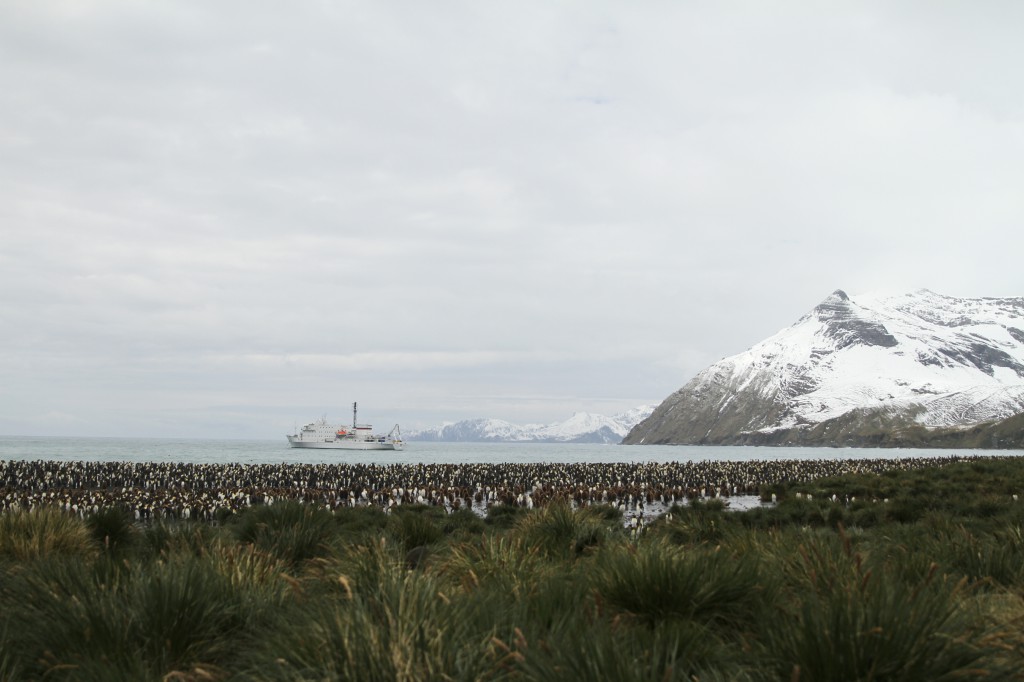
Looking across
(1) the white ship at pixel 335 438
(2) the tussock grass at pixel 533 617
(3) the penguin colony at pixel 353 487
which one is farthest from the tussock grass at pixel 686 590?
(1) the white ship at pixel 335 438

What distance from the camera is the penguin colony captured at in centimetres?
2962

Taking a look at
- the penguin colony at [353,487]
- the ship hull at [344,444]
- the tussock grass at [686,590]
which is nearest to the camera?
the tussock grass at [686,590]

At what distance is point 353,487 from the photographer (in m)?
42.4

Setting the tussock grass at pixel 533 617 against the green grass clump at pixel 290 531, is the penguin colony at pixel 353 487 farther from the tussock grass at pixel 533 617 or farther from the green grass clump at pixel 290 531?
the tussock grass at pixel 533 617

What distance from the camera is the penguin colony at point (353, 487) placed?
1166 inches

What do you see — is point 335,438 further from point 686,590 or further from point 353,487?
point 686,590

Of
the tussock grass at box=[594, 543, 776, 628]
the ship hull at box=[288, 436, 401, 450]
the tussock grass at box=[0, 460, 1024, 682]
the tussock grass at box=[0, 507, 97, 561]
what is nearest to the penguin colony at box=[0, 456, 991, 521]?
the tussock grass at box=[0, 507, 97, 561]

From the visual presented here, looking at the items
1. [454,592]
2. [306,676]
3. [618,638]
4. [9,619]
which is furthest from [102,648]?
[618,638]

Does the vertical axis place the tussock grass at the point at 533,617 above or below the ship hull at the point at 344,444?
above

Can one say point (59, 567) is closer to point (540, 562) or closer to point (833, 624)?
point (540, 562)

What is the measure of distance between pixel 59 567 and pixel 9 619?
1.00m

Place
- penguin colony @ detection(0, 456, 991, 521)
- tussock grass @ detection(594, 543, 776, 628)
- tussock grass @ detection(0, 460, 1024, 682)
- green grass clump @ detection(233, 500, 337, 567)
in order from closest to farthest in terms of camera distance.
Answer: tussock grass @ detection(0, 460, 1024, 682) → tussock grass @ detection(594, 543, 776, 628) → green grass clump @ detection(233, 500, 337, 567) → penguin colony @ detection(0, 456, 991, 521)

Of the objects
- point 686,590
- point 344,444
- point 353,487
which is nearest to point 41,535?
point 686,590

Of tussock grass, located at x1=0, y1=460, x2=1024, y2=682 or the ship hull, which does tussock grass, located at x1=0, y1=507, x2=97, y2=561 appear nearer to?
tussock grass, located at x1=0, y1=460, x2=1024, y2=682
